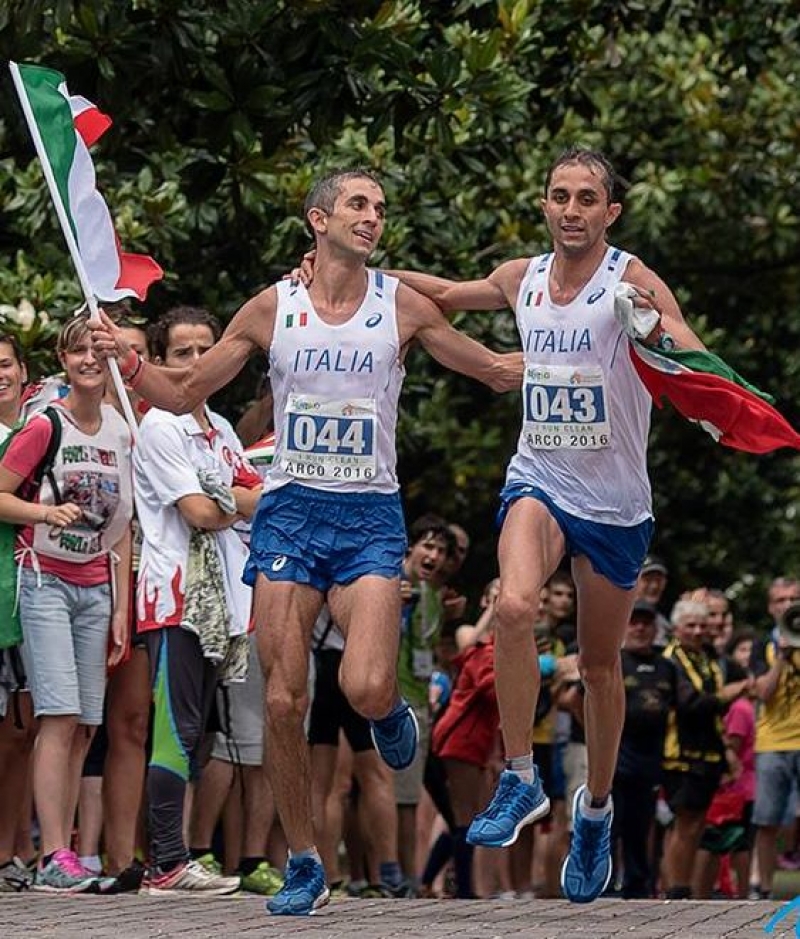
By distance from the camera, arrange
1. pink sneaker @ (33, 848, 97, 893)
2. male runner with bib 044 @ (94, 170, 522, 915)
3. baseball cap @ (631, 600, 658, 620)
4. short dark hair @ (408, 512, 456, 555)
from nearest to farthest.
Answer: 1. male runner with bib 044 @ (94, 170, 522, 915)
2. pink sneaker @ (33, 848, 97, 893)
3. short dark hair @ (408, 512, 456, 555)
4. baseball cap @ (631, 600, 658, 620)

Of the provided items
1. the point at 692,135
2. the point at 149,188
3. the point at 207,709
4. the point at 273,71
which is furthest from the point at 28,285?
the point at 692,135

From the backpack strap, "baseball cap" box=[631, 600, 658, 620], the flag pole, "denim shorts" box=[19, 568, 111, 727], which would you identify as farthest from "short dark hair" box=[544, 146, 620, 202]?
"baseball cap" box=[631, 600, 658, 620]

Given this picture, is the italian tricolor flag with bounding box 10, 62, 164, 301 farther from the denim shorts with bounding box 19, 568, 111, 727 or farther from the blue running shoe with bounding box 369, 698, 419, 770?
the blue running shoe with bounding box 369, 698, 419, 770

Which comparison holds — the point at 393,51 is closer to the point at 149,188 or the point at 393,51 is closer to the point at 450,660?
the point at 149,188

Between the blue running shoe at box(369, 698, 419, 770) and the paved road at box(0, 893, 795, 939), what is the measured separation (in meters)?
0.58

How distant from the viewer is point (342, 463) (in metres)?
9.20

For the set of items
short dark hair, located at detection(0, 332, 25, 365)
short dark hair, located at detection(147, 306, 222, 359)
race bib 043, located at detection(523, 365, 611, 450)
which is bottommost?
race bib 043, located at detection(523, 365, 611, 450)

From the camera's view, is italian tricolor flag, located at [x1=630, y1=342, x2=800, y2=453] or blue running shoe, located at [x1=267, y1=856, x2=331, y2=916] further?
blue running shoe, located at [x1=267, y1=856, x2=331, y2=916]

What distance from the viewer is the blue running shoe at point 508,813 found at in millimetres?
9023

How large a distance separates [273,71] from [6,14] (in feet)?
4.72

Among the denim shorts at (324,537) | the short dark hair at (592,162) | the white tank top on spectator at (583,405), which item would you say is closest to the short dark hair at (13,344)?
the denim shorts at (324,537)

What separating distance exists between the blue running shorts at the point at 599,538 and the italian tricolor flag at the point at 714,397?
0.50 meters

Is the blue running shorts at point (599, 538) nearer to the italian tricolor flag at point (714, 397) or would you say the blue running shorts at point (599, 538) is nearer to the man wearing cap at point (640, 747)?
the italian tricolor flag at point (714, 397)

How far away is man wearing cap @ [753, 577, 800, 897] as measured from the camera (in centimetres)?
1468
